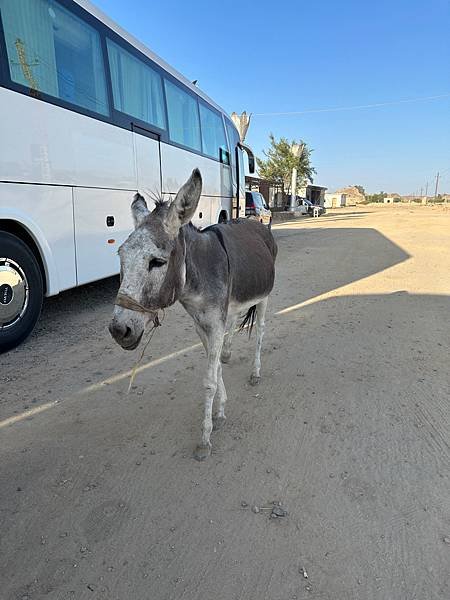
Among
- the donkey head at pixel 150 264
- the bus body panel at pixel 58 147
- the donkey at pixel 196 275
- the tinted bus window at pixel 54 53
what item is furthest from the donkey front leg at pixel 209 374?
the tinted bus window at pixel 54 53

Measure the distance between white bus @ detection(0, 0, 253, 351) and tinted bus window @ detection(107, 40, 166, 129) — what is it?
0.02 m

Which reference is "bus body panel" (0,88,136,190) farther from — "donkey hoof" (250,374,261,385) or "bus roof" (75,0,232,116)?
"donkey hoof" (250,374,261,385)

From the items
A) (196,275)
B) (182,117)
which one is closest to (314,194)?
(182,117)

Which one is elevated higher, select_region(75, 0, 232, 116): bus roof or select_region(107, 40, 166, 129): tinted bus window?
select_region(75, 0, 232, 116): bus roof

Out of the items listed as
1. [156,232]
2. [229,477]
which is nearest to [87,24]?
[156,232]

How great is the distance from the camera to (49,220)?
439 cm

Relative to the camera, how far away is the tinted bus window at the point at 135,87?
535 centimetres

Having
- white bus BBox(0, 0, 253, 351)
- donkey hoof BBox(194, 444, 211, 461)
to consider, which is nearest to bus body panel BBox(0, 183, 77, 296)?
white bus BBox(0, 0, 253, 351)

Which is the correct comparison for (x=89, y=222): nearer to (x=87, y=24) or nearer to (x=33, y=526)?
(x=87, y=24)

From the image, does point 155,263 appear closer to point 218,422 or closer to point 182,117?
point 218,422

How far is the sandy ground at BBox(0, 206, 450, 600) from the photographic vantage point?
1.72 meters

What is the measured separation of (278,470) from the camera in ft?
7.83

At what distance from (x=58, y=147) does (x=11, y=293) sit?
5.77 ft

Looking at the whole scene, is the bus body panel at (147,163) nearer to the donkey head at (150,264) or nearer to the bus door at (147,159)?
the bus door at (147,159)
